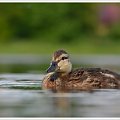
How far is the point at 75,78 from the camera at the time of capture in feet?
42.8

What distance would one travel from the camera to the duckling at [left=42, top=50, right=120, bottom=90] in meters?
12.9

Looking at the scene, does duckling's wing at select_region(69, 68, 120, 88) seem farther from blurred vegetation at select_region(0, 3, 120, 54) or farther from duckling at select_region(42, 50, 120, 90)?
blurred vegetation at select_region(0, 3, 120, 54)

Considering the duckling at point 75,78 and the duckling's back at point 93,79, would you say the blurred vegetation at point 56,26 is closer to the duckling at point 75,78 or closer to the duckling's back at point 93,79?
the duckling at point 75,78

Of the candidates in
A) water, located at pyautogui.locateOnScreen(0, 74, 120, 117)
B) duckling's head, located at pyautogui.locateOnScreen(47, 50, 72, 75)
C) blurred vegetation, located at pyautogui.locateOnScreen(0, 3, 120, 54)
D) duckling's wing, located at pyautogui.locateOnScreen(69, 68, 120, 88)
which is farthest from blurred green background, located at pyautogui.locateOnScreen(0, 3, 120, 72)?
water, located at pyautogui.locateOnScreen(0, 74, 120, 117)

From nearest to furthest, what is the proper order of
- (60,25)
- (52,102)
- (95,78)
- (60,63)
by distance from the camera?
(52,102) → (95,78) → (60,63) → (60,25)

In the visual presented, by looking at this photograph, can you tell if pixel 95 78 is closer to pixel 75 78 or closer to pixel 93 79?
pixel 93 79

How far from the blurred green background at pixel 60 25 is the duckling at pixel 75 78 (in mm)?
9212

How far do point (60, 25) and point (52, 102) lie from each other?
40.5 feet

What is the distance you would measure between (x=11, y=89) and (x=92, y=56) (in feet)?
28.2

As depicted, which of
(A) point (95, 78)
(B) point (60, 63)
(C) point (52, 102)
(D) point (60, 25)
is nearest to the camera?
(C) point (52, 102)

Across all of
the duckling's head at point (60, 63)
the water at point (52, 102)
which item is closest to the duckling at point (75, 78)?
the duckling's head at point (60, 63)

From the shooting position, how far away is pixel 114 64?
58.8 ft

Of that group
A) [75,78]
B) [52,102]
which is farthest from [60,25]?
[52,102]

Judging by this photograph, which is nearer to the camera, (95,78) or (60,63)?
(95,78)
